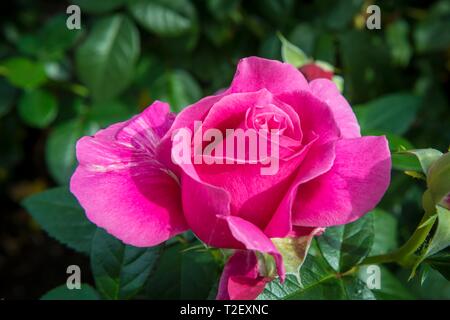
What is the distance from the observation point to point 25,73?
134cm

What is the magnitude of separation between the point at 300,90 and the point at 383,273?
42 centimetres

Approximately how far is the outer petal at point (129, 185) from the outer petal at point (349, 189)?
117mm

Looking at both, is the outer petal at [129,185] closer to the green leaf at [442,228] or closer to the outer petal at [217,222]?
the outer petal at [217,222]

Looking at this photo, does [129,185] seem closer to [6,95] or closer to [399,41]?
[6,95]

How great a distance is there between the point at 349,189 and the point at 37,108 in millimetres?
991

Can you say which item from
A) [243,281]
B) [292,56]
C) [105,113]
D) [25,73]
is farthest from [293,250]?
[25,73]

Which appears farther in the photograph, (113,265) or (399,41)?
(399,41)

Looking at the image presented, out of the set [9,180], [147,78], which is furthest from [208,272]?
[9,180]

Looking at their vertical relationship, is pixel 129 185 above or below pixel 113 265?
above

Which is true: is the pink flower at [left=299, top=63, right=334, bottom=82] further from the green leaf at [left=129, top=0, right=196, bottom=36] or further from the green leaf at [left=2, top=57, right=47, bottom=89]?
the green leaf at [left=2, top=57, right=47, bottom=89]

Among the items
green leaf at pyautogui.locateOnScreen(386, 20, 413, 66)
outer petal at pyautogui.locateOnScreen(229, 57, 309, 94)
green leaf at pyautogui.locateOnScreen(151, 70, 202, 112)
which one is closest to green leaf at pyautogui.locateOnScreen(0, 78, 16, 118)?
green leaf at pyautogui.locateOnScreen(151, 70, 202, 112)

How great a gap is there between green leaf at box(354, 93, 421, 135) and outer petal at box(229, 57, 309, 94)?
0.47 meters

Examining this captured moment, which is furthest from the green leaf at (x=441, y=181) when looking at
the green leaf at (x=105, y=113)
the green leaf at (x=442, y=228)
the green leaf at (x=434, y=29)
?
the green leaf at (x=434, y=29)

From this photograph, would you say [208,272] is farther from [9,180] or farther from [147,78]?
[9,180]
